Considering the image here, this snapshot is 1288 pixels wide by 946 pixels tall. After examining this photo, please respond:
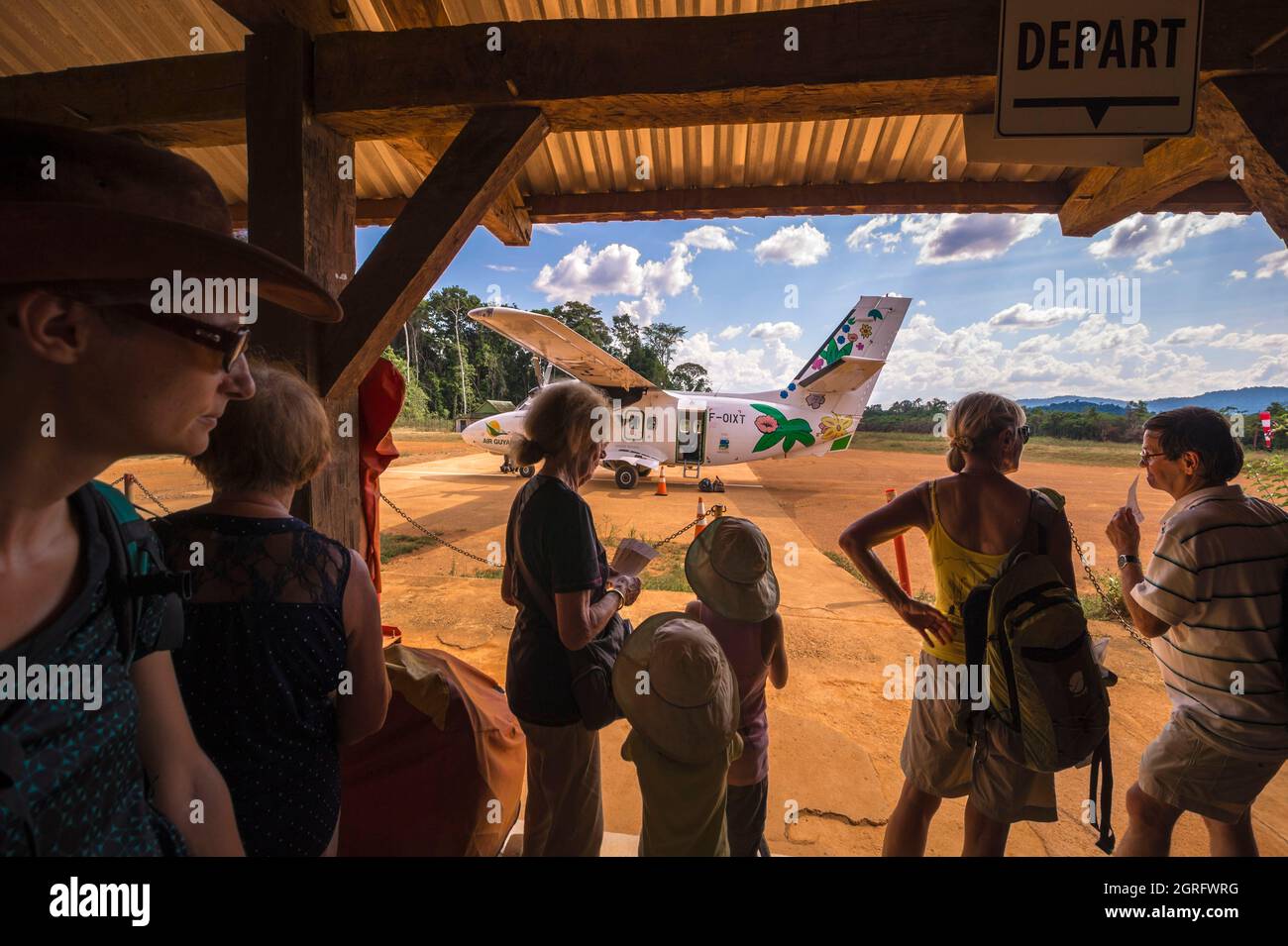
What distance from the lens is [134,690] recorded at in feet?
3.17

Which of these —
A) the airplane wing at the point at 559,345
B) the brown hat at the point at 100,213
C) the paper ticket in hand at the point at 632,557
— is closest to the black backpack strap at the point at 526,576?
the paper ticket in hand at the point at 632,557

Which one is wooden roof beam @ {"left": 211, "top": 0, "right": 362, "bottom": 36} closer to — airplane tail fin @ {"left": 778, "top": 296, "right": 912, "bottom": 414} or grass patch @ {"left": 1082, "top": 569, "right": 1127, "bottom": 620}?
grass patch @ {"left": 1082, "top": 569, "right": 1127, "bottom": 620}

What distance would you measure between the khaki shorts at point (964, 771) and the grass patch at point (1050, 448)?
3617 cm

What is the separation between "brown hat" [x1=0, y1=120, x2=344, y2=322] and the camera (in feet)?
2.53

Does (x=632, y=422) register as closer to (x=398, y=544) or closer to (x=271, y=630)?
(x=398, y=544)

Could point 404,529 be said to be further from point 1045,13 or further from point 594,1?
point 1045,13

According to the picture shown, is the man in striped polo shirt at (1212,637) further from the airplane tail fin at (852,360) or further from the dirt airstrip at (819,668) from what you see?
the airplane tail fin at (852,360)

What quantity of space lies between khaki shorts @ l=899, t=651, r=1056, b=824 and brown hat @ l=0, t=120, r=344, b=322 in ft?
8.62

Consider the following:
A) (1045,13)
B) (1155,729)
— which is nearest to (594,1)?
(1045,13)

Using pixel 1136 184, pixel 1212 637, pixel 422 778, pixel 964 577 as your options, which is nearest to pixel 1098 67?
pixel 1136 184

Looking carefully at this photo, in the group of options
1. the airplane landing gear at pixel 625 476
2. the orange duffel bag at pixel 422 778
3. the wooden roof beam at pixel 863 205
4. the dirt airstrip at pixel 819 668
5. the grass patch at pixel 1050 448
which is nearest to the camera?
the orange duffel bag at pixel 422 778

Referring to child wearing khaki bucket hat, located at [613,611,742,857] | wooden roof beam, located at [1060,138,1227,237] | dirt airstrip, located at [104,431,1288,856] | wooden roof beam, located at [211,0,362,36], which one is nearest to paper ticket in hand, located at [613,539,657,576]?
child wearing khaki bucket hat, located at [613,611,742,857]

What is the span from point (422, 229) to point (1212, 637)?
3380mm

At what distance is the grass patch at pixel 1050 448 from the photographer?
3505 cm
